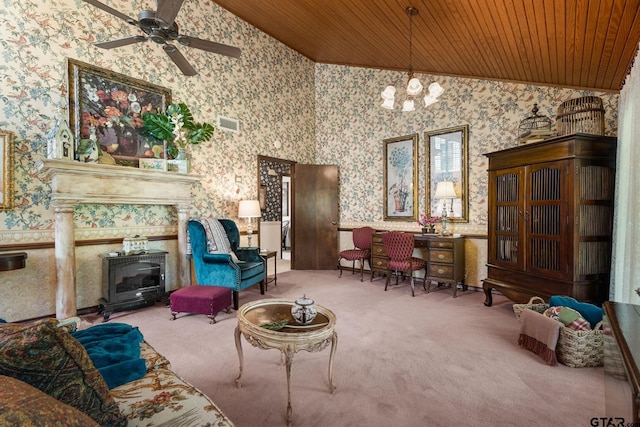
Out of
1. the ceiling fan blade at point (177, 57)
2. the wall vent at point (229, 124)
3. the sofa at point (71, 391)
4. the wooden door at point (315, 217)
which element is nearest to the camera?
the sofa at point (71, 391)

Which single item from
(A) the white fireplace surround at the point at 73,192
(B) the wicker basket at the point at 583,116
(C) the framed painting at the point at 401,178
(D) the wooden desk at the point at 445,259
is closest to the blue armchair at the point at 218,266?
(A) the white fireplace surround at the point at 73,192

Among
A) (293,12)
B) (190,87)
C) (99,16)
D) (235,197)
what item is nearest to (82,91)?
(99,16)

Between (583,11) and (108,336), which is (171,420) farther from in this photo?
(583,11)

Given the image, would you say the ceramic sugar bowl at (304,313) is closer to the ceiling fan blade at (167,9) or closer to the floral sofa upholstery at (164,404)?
the floral sofa upholstery at (164,404)

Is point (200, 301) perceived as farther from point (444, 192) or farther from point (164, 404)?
point (444, 192)

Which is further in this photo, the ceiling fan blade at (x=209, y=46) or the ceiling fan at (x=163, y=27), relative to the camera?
the ceiling fan blade at (x=209, y=46)

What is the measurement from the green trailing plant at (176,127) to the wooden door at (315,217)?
2288mm

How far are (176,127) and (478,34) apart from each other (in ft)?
12.1

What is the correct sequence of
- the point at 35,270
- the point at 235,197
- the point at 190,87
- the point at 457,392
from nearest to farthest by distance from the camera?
the point at 457,392 < the point at 35,270 < the point at 190,87 < the point at 235,197

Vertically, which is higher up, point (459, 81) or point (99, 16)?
point (99, 16)

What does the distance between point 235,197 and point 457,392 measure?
418cm

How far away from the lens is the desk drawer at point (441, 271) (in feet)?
14.6

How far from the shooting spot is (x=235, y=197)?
520cm

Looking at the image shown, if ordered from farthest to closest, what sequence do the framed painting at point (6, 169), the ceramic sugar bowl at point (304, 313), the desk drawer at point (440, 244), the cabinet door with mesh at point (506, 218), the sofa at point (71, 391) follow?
the desk drawer at point (440, 244) → the cabinet door with mesh at point (506, 218) → the framed painting at point (6, 169) → the ceramic sugar bowl at point (304, 313) → the sofa at point (71, 391)
